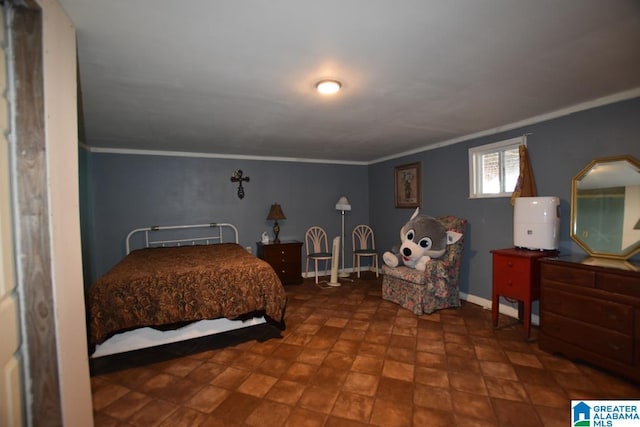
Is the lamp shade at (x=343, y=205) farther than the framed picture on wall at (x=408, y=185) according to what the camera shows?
Yes

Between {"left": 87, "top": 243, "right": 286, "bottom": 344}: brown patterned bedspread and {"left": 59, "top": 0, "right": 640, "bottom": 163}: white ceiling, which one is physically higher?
{"left": 59, "top": 0, "right": 640, "bottom": 163}: white ceiling

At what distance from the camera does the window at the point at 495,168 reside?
136 inches

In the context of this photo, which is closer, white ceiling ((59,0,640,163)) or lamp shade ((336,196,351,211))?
white ceiling ((59,0,640,163))

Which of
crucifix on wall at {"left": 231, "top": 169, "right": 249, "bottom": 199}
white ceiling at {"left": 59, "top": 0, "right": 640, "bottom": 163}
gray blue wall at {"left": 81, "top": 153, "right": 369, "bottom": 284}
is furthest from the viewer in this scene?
crucifix on wall at {"left": 231, "top": 169, "right": 249, "bottom": 199}

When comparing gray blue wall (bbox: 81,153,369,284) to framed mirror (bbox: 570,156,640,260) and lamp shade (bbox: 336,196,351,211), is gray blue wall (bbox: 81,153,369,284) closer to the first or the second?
lamp shade (bbox: 336,196,351,211)

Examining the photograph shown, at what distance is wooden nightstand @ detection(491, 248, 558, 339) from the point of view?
2719 millimetres

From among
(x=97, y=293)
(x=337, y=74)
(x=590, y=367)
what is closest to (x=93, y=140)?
(x=97, y=293)

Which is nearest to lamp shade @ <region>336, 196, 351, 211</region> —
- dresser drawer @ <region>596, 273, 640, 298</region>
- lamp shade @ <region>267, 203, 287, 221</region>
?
lamp shade @ <region>267, 203, 287, 221</region>

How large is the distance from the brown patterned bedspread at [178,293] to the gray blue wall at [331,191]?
1687 mm

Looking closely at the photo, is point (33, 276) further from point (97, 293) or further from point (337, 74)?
point (337, 74)

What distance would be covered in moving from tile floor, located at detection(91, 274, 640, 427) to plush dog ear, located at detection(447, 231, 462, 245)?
947 millimetres

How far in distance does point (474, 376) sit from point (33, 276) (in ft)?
9.01

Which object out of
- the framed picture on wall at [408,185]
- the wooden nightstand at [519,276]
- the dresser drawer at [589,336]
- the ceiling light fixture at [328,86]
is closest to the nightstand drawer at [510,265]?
the wooden nightstand at [519,276]

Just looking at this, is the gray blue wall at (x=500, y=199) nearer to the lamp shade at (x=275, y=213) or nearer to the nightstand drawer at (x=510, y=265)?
the nightstand drawer at (x=510, y=265)
